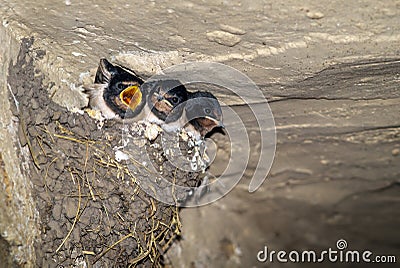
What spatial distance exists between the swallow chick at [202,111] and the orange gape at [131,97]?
0.85 ft

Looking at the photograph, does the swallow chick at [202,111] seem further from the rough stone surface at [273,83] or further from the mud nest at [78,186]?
the mud nest at [78,186]

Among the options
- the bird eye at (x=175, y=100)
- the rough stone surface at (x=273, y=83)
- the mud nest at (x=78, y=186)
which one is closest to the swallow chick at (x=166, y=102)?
the bird eye at (x=175, y=100)

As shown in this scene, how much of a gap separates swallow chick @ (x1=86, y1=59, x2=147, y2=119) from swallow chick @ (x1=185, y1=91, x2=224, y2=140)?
9.8 inches

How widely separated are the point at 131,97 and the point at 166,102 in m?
0.18

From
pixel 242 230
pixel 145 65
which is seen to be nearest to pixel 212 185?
pixel 242 230

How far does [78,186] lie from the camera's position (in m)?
3.24

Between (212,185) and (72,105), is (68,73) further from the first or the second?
(212,185)

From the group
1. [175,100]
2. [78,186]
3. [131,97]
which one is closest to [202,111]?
[175,100]

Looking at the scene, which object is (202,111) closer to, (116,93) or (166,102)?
(166,102)

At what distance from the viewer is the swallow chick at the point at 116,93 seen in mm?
3240

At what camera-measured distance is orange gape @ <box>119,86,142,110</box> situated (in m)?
3.38

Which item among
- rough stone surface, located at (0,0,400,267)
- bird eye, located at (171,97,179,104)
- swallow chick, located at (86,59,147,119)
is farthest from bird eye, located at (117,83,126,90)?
bird eye, located at (171,97,179,104)

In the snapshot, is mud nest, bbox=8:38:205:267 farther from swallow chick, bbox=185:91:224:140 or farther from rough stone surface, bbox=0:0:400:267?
swallow chick, bbox=185:91:224:140

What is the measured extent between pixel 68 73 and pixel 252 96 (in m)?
0.92
